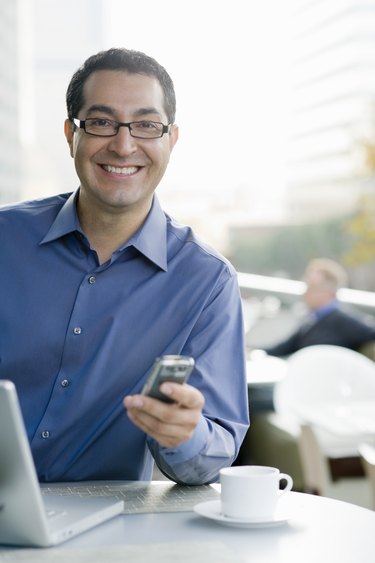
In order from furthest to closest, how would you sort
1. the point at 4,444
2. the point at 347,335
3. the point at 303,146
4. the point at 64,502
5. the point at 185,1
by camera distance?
the point at 303,146 → the point at 185,1 → the point at 347,335 → the point at 64,502 → the point at 4,444

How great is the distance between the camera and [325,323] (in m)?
5.14

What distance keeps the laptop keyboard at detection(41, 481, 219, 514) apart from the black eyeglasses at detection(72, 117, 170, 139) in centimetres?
59

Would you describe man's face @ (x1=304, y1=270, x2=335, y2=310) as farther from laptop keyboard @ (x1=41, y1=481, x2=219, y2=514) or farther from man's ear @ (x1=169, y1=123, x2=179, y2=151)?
laptop keyboard @ (x1=41, y1=481, x2=219, y2=514)

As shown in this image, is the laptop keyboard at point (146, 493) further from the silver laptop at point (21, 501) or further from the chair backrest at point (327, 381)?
the chair backrest at point (327, 381)

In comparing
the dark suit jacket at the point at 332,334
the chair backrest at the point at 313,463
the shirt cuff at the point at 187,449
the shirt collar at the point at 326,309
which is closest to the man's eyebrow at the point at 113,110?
the shirt cuff at the point at 187,449

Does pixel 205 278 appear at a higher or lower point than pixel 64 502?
higher

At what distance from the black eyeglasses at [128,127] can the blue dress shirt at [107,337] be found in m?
0.15

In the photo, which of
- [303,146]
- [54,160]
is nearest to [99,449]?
[54,160]

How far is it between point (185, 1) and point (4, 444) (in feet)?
77.0

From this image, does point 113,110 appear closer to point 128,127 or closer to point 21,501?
point 128,127

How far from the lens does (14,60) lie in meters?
5.92

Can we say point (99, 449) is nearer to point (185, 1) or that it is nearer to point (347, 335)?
point (347, 335)

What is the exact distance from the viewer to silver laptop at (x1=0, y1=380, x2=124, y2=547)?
0.95 m

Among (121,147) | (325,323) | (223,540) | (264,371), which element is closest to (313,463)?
(264,371)
